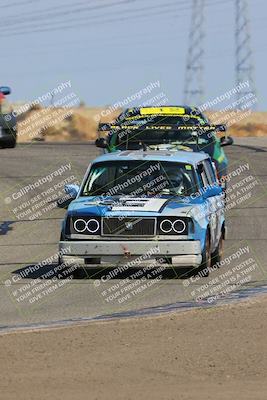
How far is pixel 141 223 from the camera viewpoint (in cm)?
1385

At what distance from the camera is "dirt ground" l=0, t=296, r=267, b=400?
794cm

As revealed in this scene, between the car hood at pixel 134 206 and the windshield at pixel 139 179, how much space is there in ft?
0.97

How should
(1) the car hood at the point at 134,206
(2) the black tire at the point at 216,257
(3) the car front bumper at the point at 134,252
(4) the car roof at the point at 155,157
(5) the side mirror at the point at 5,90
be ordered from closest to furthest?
(3) the car front bumper at the point at 134,252, (1) the car hood at the point at 134,206, (4) the car roof at the point at 155,157, (2) the black tire at the point at 216,257, (5) the side mirror at the point at 5,90

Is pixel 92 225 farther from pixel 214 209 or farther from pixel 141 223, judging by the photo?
pixel 214 209

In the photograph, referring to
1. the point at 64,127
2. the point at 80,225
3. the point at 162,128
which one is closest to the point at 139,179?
the point at 80,225

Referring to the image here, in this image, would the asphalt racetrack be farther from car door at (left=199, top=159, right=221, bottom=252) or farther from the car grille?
the car grille

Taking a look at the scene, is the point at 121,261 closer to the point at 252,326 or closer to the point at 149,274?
the point at 149,274

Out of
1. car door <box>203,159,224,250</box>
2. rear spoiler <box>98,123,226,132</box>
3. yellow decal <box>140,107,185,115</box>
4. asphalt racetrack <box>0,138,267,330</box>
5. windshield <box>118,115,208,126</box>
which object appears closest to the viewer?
asphalt racetrack <box>0,138,267,330</box>

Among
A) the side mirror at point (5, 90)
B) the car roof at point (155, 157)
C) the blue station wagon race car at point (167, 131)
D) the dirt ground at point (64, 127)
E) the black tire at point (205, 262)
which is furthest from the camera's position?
the dirt ground at point (64, 127)

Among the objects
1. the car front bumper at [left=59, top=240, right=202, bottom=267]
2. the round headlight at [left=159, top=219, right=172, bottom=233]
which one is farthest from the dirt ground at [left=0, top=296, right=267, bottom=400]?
the round headlight at [left=159, top=219, right=172, bottom=233]

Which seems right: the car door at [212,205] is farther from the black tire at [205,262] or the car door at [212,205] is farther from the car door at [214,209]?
the black tire at [205,262]

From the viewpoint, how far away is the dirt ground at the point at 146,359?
794cm

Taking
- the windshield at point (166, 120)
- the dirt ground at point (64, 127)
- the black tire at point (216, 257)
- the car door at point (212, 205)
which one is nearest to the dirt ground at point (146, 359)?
the car door at point (212, 205)

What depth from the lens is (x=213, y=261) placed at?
1539cm
